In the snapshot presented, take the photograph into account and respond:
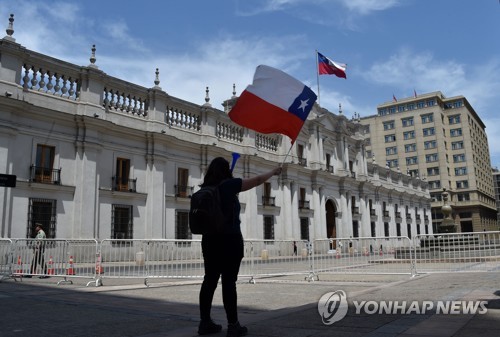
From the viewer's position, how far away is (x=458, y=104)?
78.9 metres

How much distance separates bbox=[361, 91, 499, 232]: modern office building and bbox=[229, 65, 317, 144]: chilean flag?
71.9 m

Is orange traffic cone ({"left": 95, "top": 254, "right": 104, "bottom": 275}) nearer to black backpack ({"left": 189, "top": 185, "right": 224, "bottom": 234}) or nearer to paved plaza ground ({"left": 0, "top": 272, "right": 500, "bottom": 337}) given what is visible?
paved plaza ground ({"left": 0, "top": 272, "right": 500, "bottom": 337})

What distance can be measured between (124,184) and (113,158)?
1.42 meters

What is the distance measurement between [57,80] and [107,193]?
5.60 metres

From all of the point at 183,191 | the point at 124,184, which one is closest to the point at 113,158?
the point at 124,184

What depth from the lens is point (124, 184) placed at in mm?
21422

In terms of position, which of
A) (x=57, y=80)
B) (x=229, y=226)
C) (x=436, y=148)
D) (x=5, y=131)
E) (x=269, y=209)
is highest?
(x=436, y=148)

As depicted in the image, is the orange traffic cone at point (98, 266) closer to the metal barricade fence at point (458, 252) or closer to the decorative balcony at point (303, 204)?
the metal barricade fence at point (458, 252)

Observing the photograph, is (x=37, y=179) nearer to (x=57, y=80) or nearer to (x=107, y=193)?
(x=107, y=193)

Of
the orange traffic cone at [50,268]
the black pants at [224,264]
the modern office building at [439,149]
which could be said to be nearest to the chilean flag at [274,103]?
the black pants at [224,264]

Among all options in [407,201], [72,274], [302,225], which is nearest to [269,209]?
[302,225]

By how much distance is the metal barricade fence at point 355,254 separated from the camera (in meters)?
12.4

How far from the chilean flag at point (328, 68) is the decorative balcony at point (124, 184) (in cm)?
1723

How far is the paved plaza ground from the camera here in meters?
4.23
